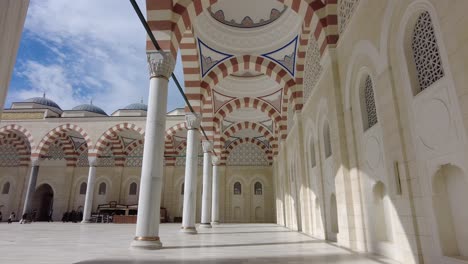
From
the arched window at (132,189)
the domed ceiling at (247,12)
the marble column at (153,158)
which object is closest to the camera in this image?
the marble column at (153,158)

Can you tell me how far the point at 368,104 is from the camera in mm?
4047

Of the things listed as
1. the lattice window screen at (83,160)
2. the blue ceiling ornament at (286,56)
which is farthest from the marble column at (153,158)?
the lattice window screen at (83,160)

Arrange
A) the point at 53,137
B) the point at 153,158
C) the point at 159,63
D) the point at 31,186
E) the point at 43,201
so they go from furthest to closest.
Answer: the point at 43,201
the point at 53,137
the point at 31,186
the point at 159,63
the point at 153,158

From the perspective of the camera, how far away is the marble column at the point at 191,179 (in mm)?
7289

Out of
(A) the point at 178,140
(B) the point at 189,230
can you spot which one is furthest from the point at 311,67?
(A) the point at 178,140

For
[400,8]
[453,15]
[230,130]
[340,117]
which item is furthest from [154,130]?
[230,130]

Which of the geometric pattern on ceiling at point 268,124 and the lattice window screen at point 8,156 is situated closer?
the geometric pattern on ceiling at point 268,124

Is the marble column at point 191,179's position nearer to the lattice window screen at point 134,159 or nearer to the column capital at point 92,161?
the column capital at point 92,161

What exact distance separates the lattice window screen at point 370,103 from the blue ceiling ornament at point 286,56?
15.0ft

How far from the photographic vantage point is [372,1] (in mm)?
3570

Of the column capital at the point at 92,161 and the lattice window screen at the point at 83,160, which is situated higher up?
the lattice window screen at the point at 83,160

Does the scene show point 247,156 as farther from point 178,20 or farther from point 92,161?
point 178,20

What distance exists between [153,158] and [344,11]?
374 cm

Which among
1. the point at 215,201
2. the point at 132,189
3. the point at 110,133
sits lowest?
the point at 215,201
